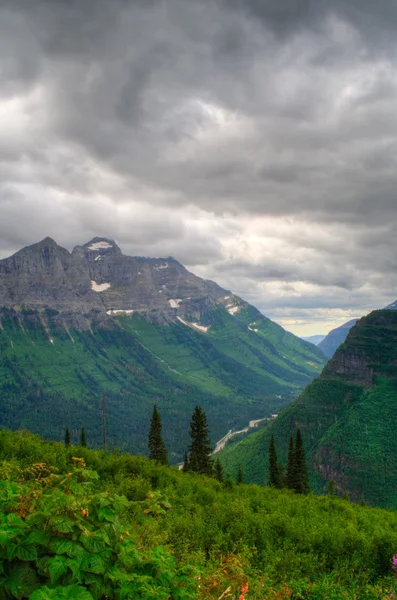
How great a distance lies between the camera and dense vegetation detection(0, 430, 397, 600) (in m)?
6.81

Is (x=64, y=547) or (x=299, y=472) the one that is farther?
(x=299, y=472)

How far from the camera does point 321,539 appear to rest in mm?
19562

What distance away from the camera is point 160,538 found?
12484 mm

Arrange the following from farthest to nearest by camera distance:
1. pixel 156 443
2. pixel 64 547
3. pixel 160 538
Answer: pixel 156 443 → pixel 160 538 → pixel 64 547

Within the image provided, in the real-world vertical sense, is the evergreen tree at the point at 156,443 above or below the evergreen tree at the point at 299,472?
above

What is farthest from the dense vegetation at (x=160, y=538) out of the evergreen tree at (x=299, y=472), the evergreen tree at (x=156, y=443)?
the evergreen tree at (x=156, y=443)

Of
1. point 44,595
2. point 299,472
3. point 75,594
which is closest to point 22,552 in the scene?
point 44,595

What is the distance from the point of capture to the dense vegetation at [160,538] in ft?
22.4

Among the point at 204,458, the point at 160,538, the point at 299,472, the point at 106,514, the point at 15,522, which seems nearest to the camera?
the point at 15,522

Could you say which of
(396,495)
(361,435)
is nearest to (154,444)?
(396,495)

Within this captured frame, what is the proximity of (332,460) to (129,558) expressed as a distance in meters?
192

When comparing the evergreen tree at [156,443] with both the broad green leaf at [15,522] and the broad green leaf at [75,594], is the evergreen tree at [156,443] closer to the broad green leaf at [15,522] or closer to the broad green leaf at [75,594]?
the broad green leaf at [15,522]

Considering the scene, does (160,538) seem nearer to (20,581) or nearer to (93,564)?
(93,564)

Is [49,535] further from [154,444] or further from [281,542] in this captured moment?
[154,444]
